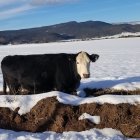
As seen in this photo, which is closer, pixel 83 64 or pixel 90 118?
pixel 90 118

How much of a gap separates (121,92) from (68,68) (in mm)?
1569

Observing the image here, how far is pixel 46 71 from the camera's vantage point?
1067cm

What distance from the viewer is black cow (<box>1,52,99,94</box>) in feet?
34.4

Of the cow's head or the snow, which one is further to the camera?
the cow's head

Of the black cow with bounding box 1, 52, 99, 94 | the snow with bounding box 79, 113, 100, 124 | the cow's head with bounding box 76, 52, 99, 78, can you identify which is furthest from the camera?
the black cow with bounding box 1, 52, 99, 94

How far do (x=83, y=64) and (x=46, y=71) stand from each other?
41.2 inches

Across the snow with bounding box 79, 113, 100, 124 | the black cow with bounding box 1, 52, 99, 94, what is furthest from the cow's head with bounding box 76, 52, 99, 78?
the snow with bounding box 79, 113, 100, 124

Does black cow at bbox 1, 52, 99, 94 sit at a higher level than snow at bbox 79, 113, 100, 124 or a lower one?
higher

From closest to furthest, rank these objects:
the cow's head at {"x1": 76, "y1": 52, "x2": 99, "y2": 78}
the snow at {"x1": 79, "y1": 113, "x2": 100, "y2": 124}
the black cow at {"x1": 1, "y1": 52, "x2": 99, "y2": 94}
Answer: the snow at {"x1": 79, "y1": 113, "x2": 100, "y2": 124}, the cow's head at {"x1": 76, "y1": 52, "x2": 99, "y2": 78}, the black cow at {"x1": 1, "y1": 52, "x2": 99, "y2": 94}

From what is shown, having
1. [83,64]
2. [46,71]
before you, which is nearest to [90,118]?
[83,64]

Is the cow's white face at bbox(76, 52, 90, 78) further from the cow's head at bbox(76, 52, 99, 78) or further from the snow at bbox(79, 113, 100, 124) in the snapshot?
the snow at bbox(79, 113, 100, 124)

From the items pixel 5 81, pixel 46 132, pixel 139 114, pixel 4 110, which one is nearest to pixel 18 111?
pixel 4 110

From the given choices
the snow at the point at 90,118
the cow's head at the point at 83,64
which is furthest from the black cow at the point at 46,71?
the snow at the point at 90,118

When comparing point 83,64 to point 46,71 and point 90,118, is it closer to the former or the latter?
point 46,71
